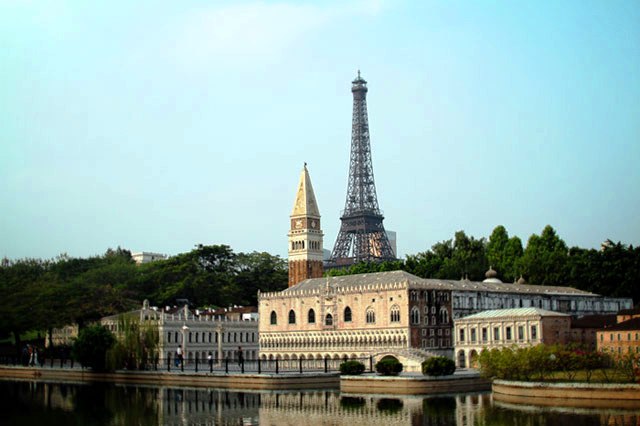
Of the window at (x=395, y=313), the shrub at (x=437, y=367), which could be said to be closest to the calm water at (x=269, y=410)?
the shrub at (x=437, y=367)

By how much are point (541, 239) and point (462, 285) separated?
29184 mm

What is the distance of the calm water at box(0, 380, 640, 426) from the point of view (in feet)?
148

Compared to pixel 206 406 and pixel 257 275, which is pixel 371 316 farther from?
pixel 257 275

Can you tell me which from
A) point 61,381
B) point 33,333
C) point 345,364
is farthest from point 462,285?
point 33,333

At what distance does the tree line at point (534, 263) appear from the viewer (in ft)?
329

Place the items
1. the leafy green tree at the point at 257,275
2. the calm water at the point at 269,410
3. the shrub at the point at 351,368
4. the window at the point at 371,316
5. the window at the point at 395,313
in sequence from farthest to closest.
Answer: the leafy green tree at the point at 257,275 → the window at the point at 371,316 → the window at the point at 395,313 → the shrub at the point at 351,368 → the calm water at the point at 269,410

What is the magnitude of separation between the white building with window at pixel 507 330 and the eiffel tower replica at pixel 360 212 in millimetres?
47458

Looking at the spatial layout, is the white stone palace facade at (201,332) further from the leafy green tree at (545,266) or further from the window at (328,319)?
the leafy green tree at (545,266)

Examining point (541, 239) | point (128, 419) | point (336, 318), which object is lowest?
point (128, 419)

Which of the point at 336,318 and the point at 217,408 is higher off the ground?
the point at 336,318

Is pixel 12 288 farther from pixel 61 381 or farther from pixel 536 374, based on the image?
pixel 536 374

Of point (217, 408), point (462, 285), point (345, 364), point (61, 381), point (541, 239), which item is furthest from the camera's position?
point (541, 239)

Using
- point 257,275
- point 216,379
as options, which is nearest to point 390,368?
point 216,379

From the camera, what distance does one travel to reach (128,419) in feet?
161
